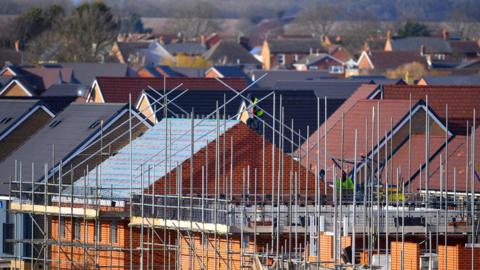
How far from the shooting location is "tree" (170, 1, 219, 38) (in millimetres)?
172125

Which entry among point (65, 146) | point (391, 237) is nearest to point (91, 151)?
point (65, 146)

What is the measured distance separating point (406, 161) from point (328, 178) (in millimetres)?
2234

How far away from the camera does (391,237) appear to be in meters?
31.2

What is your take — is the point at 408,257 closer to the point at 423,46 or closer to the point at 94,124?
the point at 94,124

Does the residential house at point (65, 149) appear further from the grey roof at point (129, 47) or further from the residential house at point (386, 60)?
the grey roof at point (129, 47)

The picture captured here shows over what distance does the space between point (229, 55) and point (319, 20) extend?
167 feet

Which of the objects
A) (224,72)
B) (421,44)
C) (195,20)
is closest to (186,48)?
(421,44)

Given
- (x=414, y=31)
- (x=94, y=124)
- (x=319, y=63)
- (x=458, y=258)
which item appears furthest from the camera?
(x=414, y=31)

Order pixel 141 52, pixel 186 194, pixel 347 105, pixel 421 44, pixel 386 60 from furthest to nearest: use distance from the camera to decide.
Answer: pixel 421 44
pixel 141 52
pixel 386 60
pixel 347 105
pixel 186 194

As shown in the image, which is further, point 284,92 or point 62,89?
point 62,89

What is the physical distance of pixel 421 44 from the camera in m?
Result: 129

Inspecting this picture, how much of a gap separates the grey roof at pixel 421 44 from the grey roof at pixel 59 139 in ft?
282

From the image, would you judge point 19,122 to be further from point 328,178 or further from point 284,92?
point 284,92

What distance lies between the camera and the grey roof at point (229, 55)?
122 metres
